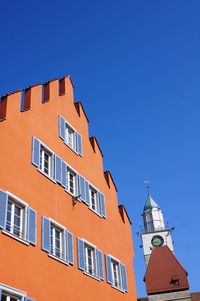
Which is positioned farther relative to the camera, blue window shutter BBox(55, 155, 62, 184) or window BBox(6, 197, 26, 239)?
blue window shutter BBox(55, 155, 62, 184)

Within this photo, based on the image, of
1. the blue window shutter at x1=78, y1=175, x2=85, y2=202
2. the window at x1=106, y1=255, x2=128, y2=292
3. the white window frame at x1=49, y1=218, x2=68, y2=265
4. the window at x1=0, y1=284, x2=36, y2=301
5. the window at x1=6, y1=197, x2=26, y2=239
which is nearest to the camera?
the window at x1=0, y1=284, x2=36, y2=301

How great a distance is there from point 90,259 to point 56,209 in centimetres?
334

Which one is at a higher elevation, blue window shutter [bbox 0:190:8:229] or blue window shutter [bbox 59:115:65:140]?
blue window shutter [bbox 59:115:65:140]

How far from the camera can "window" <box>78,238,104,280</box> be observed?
16.2 meters

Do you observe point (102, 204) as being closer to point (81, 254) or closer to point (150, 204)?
point (81, 254)

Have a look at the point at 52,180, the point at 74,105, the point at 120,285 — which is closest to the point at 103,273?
the point at 120,285

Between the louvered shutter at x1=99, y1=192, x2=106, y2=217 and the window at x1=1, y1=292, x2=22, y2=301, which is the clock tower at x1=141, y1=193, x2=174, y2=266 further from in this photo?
the window at x1=1, y1=292, x2=22, y2=301

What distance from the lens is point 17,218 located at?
527 inches

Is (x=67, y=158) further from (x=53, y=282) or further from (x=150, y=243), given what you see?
(x=150, y=243)

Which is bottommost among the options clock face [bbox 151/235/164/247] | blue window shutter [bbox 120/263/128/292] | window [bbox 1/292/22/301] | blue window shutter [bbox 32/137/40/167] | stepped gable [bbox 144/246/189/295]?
window [bbox 1/292/22/301]

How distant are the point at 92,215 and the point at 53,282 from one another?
5.19m

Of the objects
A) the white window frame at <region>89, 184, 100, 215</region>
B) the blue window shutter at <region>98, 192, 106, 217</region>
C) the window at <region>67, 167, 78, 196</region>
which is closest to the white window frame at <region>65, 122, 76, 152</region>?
the window at <region>67, 167, 78, 196</region>

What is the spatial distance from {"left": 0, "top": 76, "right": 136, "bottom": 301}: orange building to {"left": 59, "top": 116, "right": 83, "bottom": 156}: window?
6cm

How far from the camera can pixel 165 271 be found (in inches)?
2189
